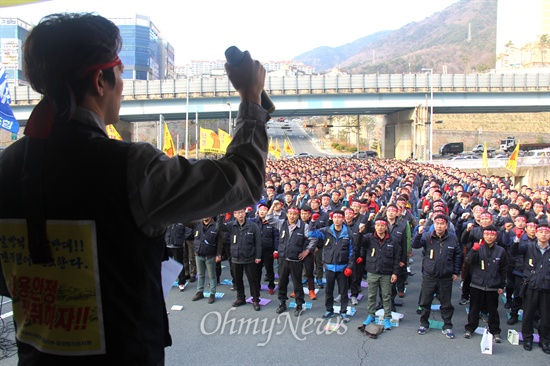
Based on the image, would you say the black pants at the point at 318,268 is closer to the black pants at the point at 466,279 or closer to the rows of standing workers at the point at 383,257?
the rows of standing workers at the point at 383,257

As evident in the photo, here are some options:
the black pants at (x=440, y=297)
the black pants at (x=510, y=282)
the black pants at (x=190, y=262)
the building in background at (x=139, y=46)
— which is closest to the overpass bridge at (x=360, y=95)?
the black pants at (x=190, y=262)

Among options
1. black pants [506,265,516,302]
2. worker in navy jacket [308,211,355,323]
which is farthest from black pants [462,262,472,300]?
worker in navy jacket [308,211,355,323]

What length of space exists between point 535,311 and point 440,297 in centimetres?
141

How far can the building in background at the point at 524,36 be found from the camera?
92500 mm

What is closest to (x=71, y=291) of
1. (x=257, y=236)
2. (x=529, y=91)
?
(x=257, y=236)

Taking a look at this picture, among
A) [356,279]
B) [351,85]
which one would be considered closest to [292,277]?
[356,279]

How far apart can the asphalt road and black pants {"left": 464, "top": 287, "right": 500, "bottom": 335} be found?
209mm

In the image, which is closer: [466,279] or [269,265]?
[466,279]

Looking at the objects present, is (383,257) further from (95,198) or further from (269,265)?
(95,198)

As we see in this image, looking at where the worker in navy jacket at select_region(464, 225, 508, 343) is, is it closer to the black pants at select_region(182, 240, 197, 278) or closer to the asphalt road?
the asphalt road

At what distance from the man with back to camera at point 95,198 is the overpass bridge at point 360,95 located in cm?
4155

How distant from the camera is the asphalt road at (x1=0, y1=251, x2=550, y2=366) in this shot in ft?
21.4

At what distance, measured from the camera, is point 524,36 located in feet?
356

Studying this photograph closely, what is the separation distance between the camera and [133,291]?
1332mm
